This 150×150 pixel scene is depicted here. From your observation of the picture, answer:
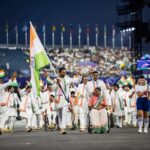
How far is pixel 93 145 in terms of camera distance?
13016 mm

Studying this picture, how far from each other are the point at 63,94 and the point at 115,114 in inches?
283

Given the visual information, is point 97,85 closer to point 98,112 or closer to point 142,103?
point 98,112

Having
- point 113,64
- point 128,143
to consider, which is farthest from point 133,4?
point 113,64

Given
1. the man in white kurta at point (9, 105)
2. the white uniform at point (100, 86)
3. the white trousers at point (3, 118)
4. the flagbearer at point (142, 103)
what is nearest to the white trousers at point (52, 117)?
the man in white kurta at point (9, 105)

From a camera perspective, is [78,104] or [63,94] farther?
[78,104]

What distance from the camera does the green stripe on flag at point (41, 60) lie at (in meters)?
18.3

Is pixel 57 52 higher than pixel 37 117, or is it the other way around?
pixel 57 52

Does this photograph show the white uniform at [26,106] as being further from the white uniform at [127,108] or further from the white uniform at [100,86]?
the white uniform at [127,108]

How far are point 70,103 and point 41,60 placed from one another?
4.83 m

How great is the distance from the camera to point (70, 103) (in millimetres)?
22891

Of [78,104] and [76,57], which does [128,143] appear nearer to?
[78,104]

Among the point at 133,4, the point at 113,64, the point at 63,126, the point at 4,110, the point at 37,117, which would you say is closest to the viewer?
the point at 63,126

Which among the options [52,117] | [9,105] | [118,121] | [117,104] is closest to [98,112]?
[9,105]

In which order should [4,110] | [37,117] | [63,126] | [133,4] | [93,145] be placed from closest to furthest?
1. [93,145]
2. [63,126]
3. [4,110]
4. [37,117]
5. [133,4]
